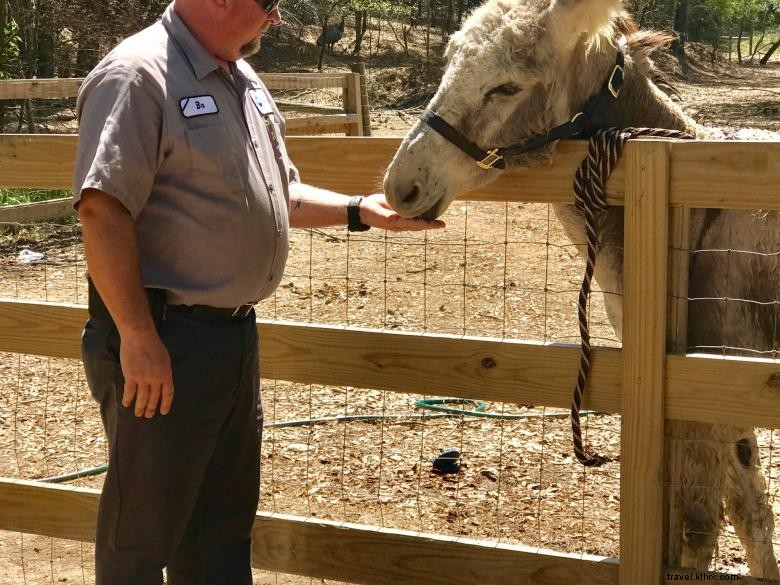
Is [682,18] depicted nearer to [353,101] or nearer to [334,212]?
[353,101]

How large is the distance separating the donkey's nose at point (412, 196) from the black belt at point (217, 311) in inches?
24.3

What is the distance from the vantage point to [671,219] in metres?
2.64

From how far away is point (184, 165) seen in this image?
89.7 inches

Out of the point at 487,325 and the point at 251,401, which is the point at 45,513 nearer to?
the point at 251,401

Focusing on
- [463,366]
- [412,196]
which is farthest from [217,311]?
[463,366]

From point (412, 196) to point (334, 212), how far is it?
0.25 meters

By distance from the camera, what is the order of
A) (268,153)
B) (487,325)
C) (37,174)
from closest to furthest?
(268,153) → (37,174) → (487,325)

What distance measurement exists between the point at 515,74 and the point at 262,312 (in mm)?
4363

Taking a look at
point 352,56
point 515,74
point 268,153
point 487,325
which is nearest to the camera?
point 268,153

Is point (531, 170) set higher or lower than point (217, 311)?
higher

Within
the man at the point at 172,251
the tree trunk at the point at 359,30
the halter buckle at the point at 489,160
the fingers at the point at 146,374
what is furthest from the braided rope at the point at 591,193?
the tree trunk at the point at 359,30

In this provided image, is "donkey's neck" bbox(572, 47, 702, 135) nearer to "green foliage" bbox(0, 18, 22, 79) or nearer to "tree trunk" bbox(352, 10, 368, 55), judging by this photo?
"green foliage" bbox(0, 18, 22, 79)

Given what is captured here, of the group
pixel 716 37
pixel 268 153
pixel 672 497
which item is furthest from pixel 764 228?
pixel 716 37

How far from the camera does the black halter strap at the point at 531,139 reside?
9.57ft
